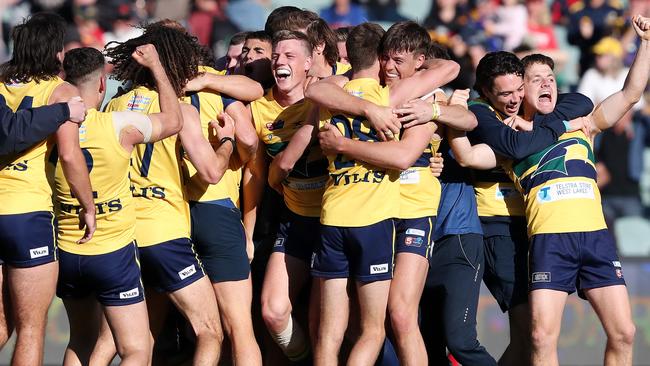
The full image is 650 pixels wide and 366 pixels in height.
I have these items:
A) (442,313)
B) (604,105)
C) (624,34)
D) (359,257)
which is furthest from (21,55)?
(624,34)

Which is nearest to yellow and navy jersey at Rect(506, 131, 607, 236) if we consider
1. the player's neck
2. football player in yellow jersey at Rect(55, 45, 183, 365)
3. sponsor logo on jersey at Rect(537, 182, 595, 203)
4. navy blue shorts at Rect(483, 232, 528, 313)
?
sponsor logo on jersey at Rect(537, 182, 595, 203)

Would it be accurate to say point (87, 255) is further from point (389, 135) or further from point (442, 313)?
point (442, 313)

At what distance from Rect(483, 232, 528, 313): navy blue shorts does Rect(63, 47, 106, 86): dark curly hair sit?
3.09 meters

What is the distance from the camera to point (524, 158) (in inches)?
298

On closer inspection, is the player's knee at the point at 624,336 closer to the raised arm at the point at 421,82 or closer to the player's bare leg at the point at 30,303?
the raised arm at the point at 421,82

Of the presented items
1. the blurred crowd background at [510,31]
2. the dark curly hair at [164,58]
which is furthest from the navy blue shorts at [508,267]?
the blurred crowd background at [510,31]

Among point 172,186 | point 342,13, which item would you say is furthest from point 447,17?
point 172,186

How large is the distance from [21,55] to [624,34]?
36.3ft

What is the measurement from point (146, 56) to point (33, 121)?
0.84 metres

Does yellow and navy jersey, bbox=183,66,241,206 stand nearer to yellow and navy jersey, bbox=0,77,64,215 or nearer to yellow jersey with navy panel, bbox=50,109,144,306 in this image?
yellow jersey with navy panel, bbox=50,109,144,306

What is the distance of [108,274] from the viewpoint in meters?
6.66

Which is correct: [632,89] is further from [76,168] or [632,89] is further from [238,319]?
[76,168]

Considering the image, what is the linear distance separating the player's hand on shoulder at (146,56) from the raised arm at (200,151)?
1.31ft

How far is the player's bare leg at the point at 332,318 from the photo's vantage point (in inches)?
279
